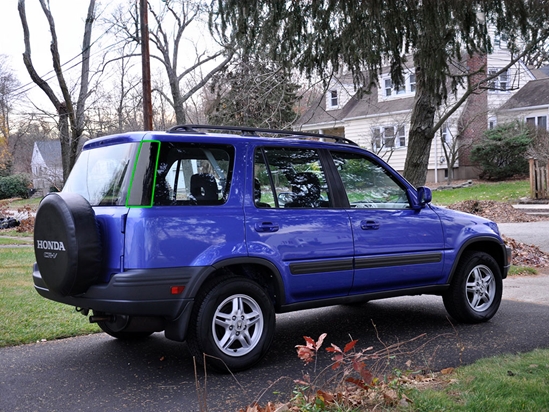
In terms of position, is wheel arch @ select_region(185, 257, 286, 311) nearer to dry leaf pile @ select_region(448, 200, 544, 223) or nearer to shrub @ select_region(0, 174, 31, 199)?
dry leaf pile @ select_region(448, 200, 544, 223)

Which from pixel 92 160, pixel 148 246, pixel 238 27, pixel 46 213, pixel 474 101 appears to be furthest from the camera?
pixel 474 101

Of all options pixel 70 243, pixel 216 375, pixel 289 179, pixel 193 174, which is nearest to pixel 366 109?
pixel 289 179

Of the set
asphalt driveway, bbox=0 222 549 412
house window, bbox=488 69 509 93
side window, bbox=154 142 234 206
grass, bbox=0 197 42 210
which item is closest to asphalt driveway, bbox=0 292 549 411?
asphalt driveway, bbox=0 222 549 412

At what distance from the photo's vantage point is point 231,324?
197 inches

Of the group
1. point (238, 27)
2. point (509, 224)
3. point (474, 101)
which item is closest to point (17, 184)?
point (474, 101)

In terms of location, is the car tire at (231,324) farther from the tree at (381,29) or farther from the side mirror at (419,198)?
the tree at (381,29)

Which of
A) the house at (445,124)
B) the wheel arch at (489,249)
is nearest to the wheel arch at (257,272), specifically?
the wheel arch at (489,249)

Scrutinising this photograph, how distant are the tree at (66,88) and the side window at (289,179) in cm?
1810

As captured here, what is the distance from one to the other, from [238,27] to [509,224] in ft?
42.6

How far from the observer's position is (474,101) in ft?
105

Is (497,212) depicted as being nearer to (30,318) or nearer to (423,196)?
(423,196)

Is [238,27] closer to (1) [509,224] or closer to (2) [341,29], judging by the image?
(2) [341,29]

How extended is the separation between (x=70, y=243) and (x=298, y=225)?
1.92 m

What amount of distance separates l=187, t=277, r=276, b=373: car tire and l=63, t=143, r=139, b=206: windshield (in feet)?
3.48
